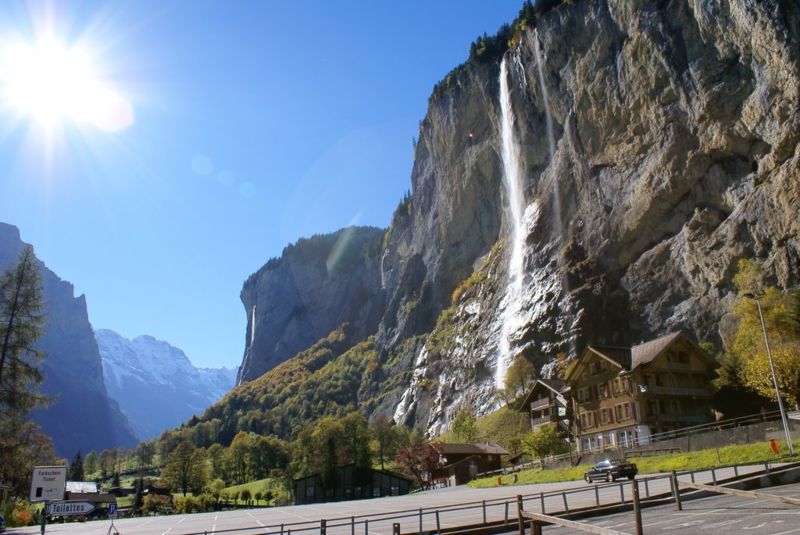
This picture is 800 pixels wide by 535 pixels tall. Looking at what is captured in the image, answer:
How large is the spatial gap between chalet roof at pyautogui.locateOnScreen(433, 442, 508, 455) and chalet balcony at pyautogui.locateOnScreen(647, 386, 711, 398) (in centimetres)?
2742

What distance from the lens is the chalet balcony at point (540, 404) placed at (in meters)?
81.1

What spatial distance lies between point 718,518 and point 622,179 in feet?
282

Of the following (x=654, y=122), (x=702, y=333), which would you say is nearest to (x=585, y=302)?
(x=702, y=333)

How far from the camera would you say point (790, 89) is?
7188cm

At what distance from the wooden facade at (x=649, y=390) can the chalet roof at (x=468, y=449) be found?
17548 mm

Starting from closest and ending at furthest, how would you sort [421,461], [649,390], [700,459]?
[700,459], [649,390], [421,461]

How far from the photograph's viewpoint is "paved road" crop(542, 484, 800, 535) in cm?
1689

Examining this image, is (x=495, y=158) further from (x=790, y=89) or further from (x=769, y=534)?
(x=769, y=534)

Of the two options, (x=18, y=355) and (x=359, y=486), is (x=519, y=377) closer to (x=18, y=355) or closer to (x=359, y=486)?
(x=359, y=486)

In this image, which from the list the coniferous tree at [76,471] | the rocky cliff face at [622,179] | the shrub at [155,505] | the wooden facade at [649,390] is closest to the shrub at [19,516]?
the shrub at [155,505]

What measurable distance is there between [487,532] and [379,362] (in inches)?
6577

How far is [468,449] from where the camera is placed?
83812mm

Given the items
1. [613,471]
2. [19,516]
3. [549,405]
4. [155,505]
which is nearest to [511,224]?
[549,405]

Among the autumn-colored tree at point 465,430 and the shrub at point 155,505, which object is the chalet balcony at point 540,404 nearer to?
the autumn-colored tree at point 465,430
